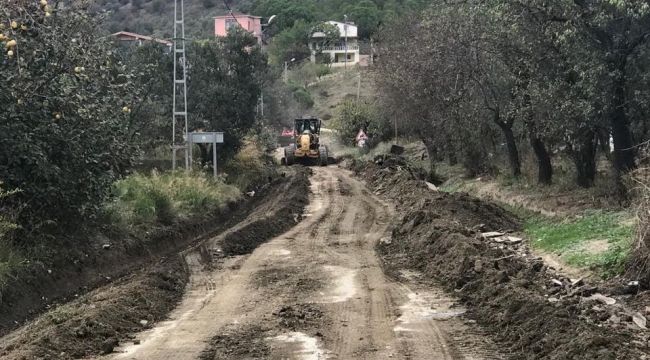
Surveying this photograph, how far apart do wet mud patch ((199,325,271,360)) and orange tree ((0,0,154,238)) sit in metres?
4.86

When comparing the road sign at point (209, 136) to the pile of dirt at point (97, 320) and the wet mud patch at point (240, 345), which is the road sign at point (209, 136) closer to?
the pile of dirt at point (97, 320)

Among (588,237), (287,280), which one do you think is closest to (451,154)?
(588,237)

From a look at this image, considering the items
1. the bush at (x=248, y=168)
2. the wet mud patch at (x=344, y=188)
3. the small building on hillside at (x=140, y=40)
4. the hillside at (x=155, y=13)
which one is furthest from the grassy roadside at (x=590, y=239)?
the hillside at (x=155, y=13)

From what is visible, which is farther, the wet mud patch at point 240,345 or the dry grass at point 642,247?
the dry grass at point 642,247

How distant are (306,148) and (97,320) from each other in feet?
120

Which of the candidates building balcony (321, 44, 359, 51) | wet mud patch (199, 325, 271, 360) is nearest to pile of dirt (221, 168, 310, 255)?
wet mud patch (199, 325, 271, 360)

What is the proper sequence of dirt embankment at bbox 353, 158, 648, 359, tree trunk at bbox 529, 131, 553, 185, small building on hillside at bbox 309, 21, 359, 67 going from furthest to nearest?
1. small building on hillside at bbox 309, 21, 359, 67
2. tree trunk at bbox 529, 131, 553, 185
3. dirt embankment at bbox 353, 158, 648, 359

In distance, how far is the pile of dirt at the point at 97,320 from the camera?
24.6ft

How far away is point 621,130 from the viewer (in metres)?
16.2

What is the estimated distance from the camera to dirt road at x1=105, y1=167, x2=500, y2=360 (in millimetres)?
7504

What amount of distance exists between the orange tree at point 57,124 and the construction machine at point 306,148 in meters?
31.3

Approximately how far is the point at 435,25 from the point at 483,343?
22426 mm

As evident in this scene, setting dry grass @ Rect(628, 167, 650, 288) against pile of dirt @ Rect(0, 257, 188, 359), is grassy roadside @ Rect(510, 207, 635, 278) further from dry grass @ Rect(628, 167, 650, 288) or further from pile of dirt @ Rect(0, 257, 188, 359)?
pile of dirt @ Rect(0, 257, 188, 359)

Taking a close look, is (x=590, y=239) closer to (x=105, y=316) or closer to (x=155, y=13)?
(x=105, y=316)
